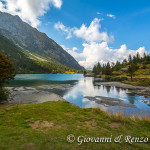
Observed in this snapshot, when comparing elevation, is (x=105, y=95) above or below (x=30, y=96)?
below

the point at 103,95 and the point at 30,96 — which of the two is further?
the point at 103,95

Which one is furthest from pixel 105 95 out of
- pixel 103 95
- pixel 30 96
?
pixel 30 96

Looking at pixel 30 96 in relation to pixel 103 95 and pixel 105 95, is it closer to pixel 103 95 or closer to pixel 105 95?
pixel 103 95

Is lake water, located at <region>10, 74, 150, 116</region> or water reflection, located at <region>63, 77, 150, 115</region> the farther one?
water reflection, located at <region>63, 77, 150, 115</region>

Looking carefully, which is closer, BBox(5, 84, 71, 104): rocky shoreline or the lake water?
the lake water

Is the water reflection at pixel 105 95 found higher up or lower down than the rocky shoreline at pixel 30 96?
lower down

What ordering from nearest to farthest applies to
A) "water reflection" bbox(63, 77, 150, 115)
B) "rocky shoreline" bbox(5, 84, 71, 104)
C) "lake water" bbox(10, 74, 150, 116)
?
1. "lake water" bbox(10, 74, 150, 116)
2. "water reflection" bbox(63, 77, 150, 115)
3. "rocky shoreline" bbox(5, 84, 71, 104)

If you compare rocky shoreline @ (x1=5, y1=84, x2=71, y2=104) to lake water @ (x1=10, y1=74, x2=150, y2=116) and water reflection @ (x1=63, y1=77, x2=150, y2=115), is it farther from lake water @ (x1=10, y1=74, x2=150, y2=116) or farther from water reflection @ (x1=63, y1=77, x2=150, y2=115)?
water reflection @ (x1=63, y1=77, x2=150, y2=115)

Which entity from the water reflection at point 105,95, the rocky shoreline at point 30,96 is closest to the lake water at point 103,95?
the water reflection at point 105,95

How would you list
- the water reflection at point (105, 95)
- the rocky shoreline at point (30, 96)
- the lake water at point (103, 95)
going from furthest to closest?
the rocky shoreline at point (30, 96) → the water reflection at point (105, 95) → the lake water at point (103, 95)

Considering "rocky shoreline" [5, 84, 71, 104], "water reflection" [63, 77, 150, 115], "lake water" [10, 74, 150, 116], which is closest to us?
"lake water" [10, 74, 150, 116]

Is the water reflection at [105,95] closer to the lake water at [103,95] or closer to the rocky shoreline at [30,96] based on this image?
the lake water at [103,95]

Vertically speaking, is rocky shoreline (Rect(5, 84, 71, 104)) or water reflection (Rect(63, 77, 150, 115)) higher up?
rocky shoreline (Rect(5, 84, 71, 104))

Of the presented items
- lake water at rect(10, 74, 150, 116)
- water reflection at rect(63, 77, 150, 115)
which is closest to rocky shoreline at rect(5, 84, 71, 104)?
lake water at rect(10, 74, 150, 116)
